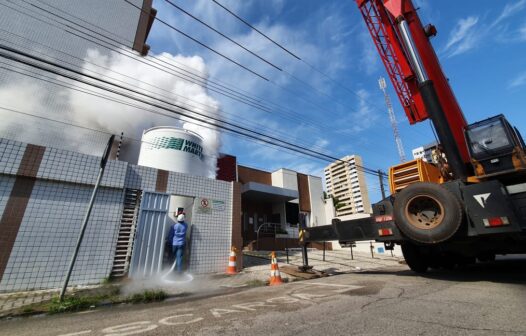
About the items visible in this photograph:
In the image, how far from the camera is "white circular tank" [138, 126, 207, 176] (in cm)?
1300

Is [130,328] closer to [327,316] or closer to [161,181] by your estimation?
[327,316]

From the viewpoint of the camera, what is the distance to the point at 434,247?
6.00 metres

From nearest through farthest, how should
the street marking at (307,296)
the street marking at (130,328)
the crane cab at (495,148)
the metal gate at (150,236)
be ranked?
the street marking at (130,328) < the street marking at (307,296) < the crane cab at (495,148) < the metal gate at (150,236)

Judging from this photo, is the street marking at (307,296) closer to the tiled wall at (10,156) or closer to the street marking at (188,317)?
the street marking at (188,317)

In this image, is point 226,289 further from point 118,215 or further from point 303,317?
point 118,215

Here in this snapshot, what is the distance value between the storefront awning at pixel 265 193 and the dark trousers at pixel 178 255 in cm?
1048

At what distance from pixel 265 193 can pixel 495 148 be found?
1546 cm

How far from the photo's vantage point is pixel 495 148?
15.8 feet

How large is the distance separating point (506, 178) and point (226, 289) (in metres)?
6.31

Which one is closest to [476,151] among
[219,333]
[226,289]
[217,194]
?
[219,333]

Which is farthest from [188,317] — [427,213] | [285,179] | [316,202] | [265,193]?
[316,202]

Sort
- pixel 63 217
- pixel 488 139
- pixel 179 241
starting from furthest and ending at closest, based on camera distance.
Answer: pixel 179 241 < pixel 63 217 < pixel 488 139

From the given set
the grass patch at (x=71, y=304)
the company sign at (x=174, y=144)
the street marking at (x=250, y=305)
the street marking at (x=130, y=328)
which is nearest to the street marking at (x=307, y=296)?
the street marking at (x=250, y=305)

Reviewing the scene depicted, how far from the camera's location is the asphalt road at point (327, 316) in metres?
2.74
